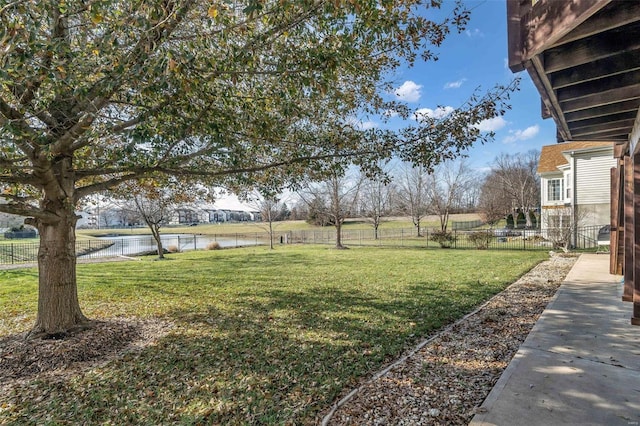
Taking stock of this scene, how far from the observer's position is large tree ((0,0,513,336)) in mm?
3117

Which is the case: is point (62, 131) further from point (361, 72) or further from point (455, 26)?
point (455, 26)

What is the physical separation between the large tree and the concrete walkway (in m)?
2.90

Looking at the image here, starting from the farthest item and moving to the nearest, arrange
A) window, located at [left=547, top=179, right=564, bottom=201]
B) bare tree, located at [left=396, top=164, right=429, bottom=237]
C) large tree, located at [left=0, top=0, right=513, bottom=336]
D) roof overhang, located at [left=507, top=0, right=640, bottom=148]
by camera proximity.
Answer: bare tree, located at [left=396, top=164, right=429, bottom=237] → window, located at [left=547, top=179, right=564, bottom=201] → large tree, located at [left=0, top=0, right=513, bottom=336] → roof overhang, located at [left=507, top=0, right=640, bottom=148]

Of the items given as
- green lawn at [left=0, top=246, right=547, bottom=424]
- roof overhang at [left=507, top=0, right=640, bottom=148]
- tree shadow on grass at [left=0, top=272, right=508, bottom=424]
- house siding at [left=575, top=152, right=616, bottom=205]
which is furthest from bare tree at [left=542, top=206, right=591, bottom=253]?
roof overhang at [left=507, top=0, right=640, bottom=148]

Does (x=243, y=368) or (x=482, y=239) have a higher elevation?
(x=482, y=239)

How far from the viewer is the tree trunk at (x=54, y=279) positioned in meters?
4.45

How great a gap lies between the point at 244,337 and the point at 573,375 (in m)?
3.87

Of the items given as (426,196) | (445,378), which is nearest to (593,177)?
(426,196)

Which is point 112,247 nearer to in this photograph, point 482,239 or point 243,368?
point 243,368

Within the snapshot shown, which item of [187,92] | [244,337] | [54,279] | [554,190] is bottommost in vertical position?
[244,337]

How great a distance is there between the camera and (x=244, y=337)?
15.0 ft

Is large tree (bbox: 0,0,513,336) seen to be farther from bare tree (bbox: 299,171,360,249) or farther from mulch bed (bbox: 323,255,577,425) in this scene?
bare tree (bbox: 299,171,360,249)

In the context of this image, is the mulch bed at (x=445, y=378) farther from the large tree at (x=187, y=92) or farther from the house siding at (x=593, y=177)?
the house siding at (x=593, y=177)

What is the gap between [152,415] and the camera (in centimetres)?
276
